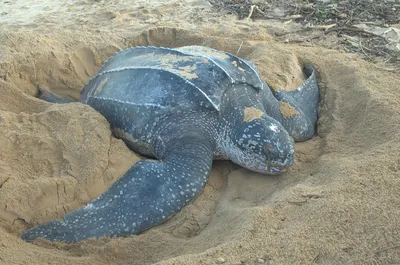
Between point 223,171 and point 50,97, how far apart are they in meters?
1.32

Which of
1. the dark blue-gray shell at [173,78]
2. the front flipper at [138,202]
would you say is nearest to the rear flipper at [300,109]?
the dark blue-gray shell at [173,78]

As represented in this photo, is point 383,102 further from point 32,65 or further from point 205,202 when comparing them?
point 32,65

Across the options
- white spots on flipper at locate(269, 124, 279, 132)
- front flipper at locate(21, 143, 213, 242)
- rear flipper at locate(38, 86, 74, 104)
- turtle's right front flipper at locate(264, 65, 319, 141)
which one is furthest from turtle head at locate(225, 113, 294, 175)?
rear flipper at locate(38, 86, 74, 104)

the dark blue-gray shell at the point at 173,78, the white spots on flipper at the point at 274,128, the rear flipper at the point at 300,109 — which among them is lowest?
the rear flipper at the point at 300,109

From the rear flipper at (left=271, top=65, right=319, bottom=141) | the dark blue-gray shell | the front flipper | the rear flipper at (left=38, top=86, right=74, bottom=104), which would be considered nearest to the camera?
the front flipper

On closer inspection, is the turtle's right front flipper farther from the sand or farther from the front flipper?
the front flipper

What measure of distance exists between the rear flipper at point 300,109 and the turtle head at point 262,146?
316 mm

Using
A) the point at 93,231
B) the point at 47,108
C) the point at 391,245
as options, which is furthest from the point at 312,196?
the point at 47,108

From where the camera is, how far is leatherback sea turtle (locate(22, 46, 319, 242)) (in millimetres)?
1936

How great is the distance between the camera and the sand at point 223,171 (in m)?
1.59

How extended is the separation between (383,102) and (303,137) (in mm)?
485

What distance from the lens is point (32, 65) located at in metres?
3.07

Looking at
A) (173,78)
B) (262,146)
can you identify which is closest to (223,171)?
(262,146)

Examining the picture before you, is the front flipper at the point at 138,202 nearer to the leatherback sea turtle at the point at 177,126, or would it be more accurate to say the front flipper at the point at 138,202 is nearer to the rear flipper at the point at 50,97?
the leatherback sea turtle at the point at 177,126
